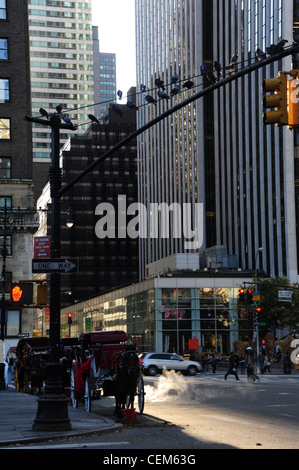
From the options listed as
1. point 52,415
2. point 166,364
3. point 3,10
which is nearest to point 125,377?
point 52,415

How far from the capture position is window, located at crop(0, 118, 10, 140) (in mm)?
59750

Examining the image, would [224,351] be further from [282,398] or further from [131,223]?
[131,223]

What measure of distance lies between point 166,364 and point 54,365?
3737cm

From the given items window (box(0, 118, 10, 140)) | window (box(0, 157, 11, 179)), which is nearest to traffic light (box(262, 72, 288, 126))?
window (box(0, 118, 10, 140))

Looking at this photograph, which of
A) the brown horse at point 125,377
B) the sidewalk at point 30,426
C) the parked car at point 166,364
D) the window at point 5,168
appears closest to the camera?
the sidewalk at point 30,426

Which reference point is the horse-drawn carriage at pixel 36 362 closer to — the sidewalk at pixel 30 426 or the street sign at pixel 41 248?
the street sign at pixel 41 248

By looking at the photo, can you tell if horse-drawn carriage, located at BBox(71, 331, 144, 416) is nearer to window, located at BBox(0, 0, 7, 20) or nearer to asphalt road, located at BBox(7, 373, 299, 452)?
asphalt road, located at BBox(7, 373, 299, 452)

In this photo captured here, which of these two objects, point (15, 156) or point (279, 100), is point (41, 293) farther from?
point (15, 156)

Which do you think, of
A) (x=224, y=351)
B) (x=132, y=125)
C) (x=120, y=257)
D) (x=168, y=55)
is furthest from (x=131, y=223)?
(x=224, y=351)

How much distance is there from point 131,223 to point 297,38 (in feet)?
565

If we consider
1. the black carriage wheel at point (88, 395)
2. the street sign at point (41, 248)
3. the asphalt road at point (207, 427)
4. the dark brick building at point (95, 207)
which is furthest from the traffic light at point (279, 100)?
the dark brick building at point (95, 207)

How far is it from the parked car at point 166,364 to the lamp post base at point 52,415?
36068 millimetres

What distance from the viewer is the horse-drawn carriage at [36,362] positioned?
1029 inches

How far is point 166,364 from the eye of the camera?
52.7 metres
